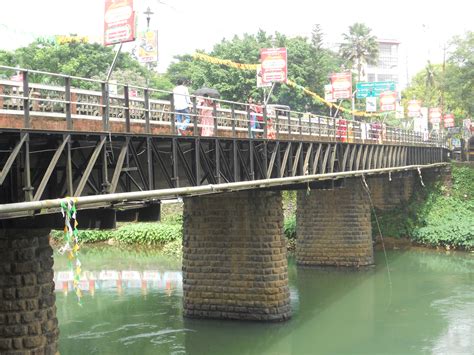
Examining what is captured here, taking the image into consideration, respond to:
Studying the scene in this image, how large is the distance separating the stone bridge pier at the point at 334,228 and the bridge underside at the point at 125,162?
37.7ft

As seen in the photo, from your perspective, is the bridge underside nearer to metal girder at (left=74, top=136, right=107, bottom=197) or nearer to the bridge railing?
metal girder at (left=74, top=136, right=107, bottom=197)

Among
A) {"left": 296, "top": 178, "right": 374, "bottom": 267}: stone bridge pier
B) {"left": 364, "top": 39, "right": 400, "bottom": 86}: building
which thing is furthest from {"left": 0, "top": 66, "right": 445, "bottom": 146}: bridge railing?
{"left": 364, "top": 39, "right": 400, "bottom": 86}: building

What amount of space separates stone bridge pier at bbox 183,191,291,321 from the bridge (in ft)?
0.10

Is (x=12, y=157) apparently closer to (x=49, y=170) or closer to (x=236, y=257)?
(x=49, y=170)

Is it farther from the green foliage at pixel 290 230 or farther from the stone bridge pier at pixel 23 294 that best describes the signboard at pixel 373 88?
the stone bridge pier at pixel 23 294

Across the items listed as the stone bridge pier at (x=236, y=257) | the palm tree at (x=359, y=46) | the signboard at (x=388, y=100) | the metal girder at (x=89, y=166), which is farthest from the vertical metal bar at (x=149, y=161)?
the palm tree at (x=359, y=46)

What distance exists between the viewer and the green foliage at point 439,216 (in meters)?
36.8

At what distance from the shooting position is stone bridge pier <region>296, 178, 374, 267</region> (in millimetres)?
30797

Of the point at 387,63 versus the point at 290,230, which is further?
the point at 387,63

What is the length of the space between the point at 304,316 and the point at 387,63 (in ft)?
447

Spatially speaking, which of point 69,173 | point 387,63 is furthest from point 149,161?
point 387,63

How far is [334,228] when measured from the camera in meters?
30.9

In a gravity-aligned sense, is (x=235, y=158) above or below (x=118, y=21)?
below

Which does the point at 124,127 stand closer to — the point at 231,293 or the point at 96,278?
the point at 231,293
